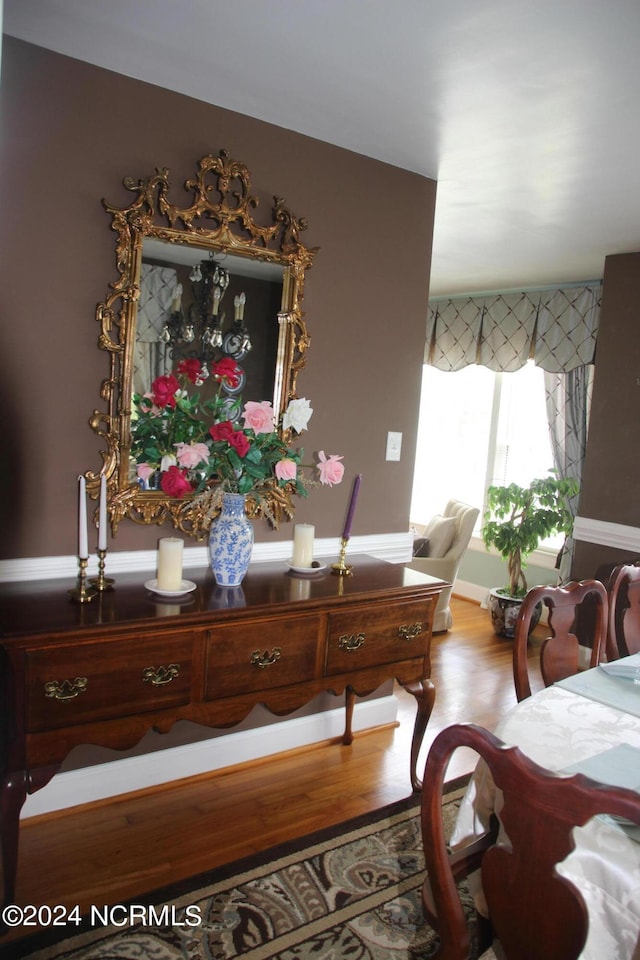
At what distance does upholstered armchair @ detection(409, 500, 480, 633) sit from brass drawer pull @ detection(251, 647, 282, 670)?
2.47m

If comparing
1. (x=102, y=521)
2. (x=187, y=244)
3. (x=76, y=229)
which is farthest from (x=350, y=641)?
(x=76, y=229)

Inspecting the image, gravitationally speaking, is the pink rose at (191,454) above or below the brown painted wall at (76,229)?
below

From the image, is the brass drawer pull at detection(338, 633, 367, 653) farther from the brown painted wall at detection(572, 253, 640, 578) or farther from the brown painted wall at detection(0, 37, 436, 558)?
the brown painted wall at detection(572, 253, 640, 578)

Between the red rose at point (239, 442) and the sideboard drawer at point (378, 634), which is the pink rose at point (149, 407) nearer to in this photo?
the red rose at point (239, 442)

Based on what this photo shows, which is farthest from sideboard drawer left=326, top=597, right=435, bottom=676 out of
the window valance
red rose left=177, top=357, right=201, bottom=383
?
the window valance

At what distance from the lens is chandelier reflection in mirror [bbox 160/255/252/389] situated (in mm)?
2426

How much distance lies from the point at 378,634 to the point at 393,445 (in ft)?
3.11

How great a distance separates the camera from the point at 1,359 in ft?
7.03

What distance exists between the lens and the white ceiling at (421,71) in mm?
1789

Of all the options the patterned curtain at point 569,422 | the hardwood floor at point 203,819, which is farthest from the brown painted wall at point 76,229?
the patterned curtain at point 569,422

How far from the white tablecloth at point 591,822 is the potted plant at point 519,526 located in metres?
3.10

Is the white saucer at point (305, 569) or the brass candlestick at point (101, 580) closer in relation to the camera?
the brass candlestick at point (101, 580)

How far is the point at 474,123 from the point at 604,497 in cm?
244

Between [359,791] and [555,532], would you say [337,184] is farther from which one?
[555,532]
